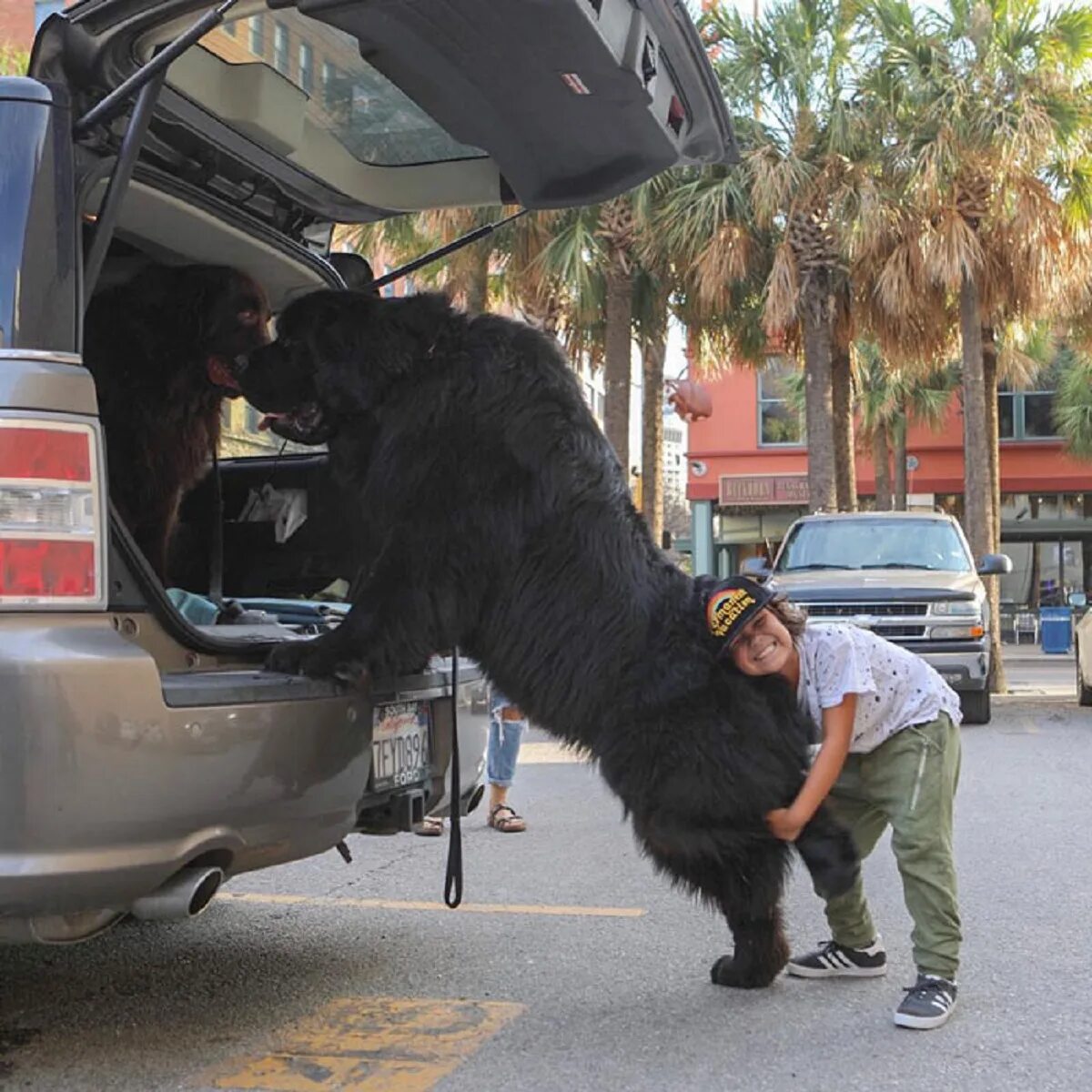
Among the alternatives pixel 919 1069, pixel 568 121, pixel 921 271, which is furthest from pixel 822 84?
pixel 919 1069

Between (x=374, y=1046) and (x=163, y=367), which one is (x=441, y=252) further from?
(x=374, y=1046)

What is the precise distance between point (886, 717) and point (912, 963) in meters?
1.00

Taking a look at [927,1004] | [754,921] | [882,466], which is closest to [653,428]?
[882,466]

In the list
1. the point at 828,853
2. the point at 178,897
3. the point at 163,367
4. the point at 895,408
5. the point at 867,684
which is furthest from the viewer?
the point at 895,408

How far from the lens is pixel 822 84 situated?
49.8 feet

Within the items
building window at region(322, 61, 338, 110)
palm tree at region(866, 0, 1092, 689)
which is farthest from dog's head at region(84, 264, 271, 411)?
palm tree at region(866, 0, 1092, 689)

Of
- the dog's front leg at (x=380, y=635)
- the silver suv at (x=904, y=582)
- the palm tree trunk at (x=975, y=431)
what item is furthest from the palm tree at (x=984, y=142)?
the dog's front leg at (x=380, y=635)

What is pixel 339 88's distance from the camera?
3.84 meters

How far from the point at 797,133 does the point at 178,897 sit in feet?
45.6

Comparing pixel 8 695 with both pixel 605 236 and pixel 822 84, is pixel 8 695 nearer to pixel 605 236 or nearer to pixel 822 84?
pixel 605 236

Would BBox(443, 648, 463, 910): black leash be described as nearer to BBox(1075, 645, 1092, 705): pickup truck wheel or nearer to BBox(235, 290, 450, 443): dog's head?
BBox(235, 290, 450, 443): dog's head

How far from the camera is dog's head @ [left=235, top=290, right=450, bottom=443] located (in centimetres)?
353

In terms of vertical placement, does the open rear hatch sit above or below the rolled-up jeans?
above

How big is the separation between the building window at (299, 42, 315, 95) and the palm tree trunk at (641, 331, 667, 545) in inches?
510
